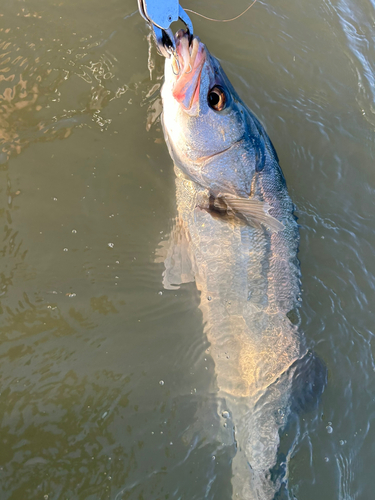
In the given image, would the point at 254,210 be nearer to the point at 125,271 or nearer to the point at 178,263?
the point at 178,263

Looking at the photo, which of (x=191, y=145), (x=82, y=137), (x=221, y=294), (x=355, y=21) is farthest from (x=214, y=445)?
(x=355, y=21)

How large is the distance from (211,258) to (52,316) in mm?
1380

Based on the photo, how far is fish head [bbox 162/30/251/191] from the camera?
267cm

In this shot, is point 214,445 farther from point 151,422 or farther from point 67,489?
point 67,489

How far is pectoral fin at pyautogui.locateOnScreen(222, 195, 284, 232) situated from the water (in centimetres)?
67

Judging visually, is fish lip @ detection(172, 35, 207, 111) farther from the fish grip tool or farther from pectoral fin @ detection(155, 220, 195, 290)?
pectoral fin @ detection(155, 220, 195, 290)

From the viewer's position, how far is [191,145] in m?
3.00

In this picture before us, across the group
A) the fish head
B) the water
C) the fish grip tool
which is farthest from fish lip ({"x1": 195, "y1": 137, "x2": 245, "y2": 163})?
the fish grip tool

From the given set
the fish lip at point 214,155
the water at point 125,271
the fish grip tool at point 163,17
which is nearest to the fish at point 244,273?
the fish lip at point 214,155

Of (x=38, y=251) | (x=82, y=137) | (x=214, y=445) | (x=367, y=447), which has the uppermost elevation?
(x=82, y=137)

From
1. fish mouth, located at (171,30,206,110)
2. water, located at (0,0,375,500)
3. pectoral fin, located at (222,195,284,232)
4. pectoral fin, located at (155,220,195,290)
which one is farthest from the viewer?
pectoral fin, located at (155,220,195,290)

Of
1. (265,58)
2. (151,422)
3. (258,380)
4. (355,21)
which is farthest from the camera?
(355,21)

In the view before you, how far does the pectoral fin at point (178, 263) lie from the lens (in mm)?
3396

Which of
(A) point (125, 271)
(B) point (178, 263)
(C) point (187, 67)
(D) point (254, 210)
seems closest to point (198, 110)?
(C) point (187, 67)
